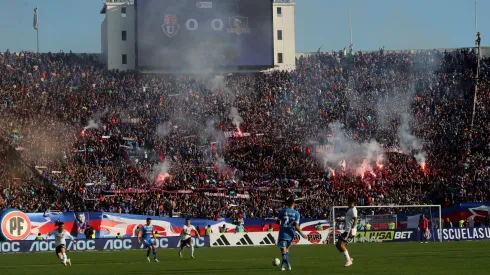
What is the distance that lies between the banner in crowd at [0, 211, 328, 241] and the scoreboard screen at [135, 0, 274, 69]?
2835 centimetres

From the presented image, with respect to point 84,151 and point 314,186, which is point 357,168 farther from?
point 84,151

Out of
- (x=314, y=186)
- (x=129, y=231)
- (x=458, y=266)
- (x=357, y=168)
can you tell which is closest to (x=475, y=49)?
(x=357, y=168)

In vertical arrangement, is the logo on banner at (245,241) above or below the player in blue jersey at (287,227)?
below

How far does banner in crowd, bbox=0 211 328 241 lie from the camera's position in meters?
47.2

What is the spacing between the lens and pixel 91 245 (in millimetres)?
46219

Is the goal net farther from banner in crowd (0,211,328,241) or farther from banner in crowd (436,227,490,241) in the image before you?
banner in crowd (0,211,328,241)

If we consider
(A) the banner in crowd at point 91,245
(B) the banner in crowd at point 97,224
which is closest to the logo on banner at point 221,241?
(A) the banner in crowd at point 91,245

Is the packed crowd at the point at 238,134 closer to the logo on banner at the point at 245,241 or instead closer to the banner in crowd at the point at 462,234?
the logo on banner at the point at 245,241

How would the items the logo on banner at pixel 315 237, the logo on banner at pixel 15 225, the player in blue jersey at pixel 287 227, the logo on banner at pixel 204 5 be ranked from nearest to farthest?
1. the player in blue jersey at pixel 287 227
2. the logo on banner at pixel 15 225
3. the logo on banner at pixel 315 237
4. the logo on banner at pixel 204 5

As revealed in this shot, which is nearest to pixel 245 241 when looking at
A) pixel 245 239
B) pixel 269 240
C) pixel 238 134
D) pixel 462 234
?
pixel 245 239

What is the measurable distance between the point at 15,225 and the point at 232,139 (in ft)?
81.2

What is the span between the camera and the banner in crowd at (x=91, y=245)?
146 feet

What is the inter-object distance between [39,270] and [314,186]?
117 feet

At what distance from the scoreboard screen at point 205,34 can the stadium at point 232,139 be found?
14 centimetres
